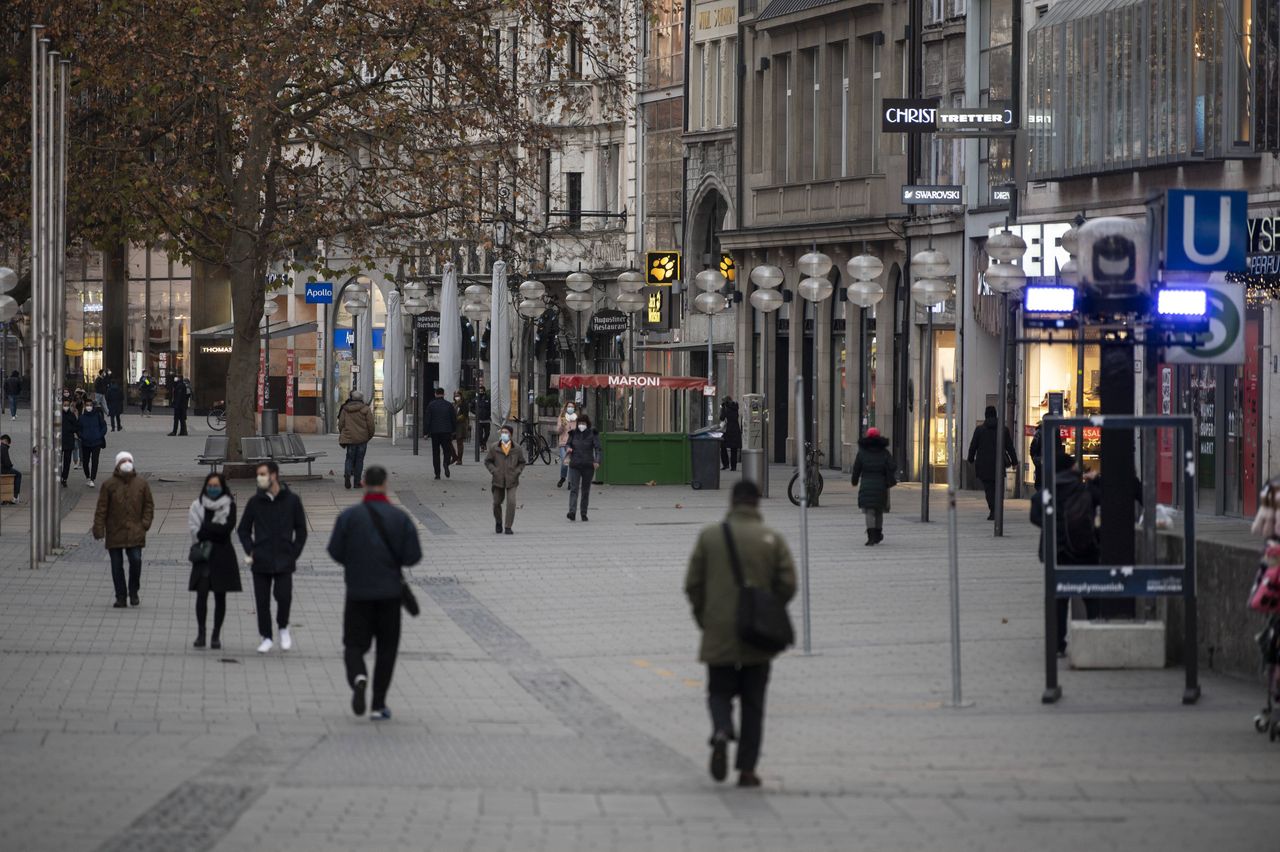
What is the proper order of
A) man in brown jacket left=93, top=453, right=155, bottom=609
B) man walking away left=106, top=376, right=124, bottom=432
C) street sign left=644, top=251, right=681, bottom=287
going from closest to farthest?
man in brown jacket left=93, top=453, right=155, bottom=609 → street sign left=644, top=251, right=681, bottom=287 → man walking away left=106, top=376, right=124, bottom=432

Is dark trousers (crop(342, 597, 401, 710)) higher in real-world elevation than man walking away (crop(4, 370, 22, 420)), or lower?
lower

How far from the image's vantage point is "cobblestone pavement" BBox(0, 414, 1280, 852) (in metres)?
10.8

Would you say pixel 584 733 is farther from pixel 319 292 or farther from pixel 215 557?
pixel 319 292

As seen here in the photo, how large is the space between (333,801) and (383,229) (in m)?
28.2

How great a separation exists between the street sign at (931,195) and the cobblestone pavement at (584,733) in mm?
11292

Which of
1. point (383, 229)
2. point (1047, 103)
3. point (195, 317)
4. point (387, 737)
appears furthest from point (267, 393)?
point (387, 737)

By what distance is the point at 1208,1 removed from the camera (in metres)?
32.3

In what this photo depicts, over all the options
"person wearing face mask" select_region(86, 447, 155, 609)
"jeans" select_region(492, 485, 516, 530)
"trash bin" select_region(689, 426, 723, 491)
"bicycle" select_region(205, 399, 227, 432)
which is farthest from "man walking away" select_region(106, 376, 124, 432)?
"person wearing face mask" select_region(86, 447, 155, 609)

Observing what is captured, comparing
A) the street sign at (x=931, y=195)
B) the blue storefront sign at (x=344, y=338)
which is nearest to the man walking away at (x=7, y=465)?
the street sign at (x=931, y=195)

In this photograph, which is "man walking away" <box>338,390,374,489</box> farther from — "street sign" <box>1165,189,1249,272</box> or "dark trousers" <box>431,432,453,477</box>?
"street sign" <box>1165,189,1249,272</box>

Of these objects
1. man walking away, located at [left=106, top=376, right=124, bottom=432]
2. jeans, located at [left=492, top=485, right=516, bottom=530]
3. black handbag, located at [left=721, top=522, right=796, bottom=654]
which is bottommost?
jeans, located at [left=492, top=485, right=516, bottom=530]

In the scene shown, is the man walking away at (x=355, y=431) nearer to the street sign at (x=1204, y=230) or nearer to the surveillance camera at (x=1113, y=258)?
the surveillance camera at (x=1113, y=258)

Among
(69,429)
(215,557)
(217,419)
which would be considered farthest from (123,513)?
(217,419)

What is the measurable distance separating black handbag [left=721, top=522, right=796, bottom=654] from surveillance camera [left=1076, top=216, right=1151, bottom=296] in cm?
616
